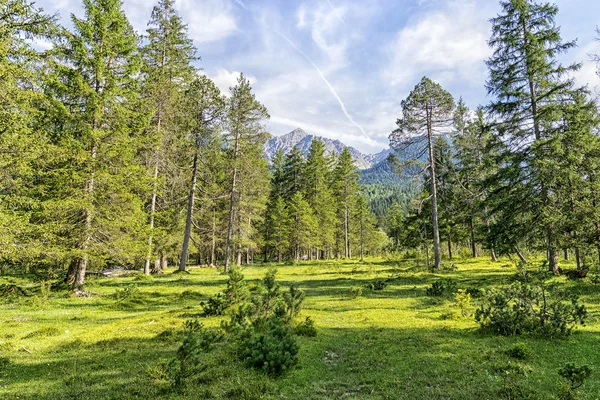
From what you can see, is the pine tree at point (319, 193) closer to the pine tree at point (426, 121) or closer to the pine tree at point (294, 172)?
the pine tree at point (294, 172)

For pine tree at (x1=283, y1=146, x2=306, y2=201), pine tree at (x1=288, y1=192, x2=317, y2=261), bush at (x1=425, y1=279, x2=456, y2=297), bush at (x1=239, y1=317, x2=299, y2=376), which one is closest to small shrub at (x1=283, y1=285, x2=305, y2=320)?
bush at (x1=239, y1=317, x2=299, y2=376)

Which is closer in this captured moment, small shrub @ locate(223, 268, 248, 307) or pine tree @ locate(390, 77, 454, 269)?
small shrub @ locate(223, 268, 248, 307)

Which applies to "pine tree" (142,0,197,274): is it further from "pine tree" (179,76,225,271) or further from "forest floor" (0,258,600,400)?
"forest floor" (0,258,600,400)

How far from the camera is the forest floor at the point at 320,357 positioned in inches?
220

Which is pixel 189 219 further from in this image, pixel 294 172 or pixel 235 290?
pixel 294 172

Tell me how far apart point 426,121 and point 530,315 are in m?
19.9

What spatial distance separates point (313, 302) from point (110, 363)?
30.2ft

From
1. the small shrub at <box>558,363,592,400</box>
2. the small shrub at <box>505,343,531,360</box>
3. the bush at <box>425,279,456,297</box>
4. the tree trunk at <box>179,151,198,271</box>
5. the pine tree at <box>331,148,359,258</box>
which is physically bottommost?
the bush at <box>425,279,456,297</box>

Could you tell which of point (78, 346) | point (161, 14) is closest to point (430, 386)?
point (78, 346)

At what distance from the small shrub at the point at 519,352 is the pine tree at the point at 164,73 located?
908 inches

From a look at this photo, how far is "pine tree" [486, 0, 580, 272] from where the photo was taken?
691 inches

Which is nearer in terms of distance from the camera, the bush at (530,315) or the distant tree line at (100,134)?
the bush at (530,315)

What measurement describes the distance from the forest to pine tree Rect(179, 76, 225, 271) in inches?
6.0

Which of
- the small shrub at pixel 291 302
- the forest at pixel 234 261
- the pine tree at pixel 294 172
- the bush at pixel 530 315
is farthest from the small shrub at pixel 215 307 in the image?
the pine tree at pixel 294 172
